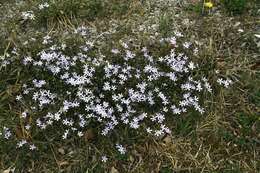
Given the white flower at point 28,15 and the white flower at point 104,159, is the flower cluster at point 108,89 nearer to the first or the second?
the white flower at point 104,159

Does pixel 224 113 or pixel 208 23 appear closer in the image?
pixel 224 113

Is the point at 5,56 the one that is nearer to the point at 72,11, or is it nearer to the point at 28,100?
the point at 28,100

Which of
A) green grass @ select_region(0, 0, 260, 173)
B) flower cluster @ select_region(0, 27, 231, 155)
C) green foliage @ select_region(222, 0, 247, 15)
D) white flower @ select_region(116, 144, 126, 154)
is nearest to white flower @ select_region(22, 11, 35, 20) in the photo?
green grass @ select_region(0, 0, 260, 173)

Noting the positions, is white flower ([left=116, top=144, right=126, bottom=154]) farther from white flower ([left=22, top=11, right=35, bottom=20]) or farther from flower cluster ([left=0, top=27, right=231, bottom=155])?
white flower ([left=22, top=11, right=35, bottom=20])

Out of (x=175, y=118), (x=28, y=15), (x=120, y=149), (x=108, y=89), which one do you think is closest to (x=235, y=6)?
(x=175, y=118)

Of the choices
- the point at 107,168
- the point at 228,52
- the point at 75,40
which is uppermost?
the point at 75,40

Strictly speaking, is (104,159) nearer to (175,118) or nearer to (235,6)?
(175,118)

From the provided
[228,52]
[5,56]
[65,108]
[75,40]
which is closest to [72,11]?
[75,40]

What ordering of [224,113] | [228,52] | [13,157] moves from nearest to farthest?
[13,157] < [224,113] < [228,52]
